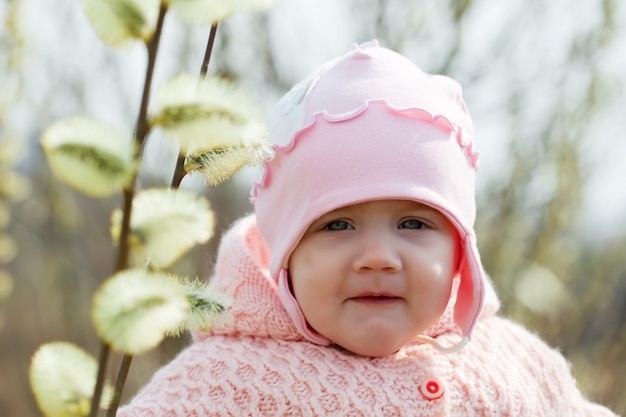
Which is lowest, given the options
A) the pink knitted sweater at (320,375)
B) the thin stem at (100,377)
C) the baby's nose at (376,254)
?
the pink knitted sweater at (320,375)

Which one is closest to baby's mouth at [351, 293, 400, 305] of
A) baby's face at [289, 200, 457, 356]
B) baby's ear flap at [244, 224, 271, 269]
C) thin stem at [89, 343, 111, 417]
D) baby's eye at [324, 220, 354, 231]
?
baby's face at [289, 200, 457, 356]

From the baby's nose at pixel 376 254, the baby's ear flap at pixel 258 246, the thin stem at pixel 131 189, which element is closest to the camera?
the thin stem at pixel 131 189

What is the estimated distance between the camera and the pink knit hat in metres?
1.31

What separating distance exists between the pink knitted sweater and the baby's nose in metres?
0.17

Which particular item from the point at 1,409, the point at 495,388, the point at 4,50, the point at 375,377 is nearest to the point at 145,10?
the point at 375,377

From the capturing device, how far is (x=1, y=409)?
422 cm

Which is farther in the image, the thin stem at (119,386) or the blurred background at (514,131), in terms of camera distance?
the blurred background at (514,131)

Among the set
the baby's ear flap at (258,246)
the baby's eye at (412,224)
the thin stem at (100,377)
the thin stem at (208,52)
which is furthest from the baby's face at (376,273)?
the thin stem at (100,377)

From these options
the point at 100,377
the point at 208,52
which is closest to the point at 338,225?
the point at 208,52

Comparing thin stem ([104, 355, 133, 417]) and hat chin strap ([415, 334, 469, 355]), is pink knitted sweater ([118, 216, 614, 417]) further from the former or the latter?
thin stem ([104, 355, 133, 417])

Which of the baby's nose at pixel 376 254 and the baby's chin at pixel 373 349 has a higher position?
the baby's nose at pixel 376 254

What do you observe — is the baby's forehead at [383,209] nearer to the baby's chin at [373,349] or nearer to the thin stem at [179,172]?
the baby's chin at [373,349]

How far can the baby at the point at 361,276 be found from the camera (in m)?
1.31

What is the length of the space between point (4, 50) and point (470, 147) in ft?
4.96
